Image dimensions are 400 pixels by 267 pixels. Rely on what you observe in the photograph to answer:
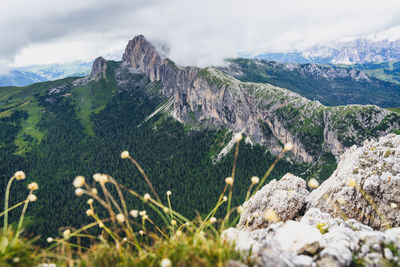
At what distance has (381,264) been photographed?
4988mm

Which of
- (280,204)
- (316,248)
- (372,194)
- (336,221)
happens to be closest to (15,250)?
(316,248)

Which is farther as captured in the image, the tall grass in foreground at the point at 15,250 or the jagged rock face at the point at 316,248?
the jagged rock face at the point at 316,248

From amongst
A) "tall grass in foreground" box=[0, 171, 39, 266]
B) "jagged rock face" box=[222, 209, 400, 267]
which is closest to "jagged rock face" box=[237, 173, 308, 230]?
"jagged rock face" box=[222, 209, 400, 267]

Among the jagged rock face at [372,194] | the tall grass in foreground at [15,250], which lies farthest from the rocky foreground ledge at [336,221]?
the tall grass in foreground at [15,250]

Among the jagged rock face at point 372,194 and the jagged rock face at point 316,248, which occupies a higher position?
the jagged rock face at point 316,248

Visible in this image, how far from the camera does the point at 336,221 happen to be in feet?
34.7

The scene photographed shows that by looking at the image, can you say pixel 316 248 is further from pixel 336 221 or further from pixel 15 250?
pixel 15 250

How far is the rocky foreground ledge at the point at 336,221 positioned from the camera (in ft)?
17.7

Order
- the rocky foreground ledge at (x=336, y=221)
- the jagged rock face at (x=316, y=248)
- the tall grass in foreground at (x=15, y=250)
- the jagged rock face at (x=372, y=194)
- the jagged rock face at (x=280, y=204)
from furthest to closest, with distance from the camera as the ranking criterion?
1. the jagged rock face at (x=280, y=204)
2. the jagged rock face at (x=372, y=194)
3. the rocky foreground ledge at (x=336, y=221)
4. the jagged rock face at (x=316, y=248)
5. the tall grass in foreground at (x=15, y=250)

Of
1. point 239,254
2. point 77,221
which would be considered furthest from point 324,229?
point 77,221

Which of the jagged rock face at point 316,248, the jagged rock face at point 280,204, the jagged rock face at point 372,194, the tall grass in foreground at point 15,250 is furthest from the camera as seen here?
the jagged rock face at point 280,204

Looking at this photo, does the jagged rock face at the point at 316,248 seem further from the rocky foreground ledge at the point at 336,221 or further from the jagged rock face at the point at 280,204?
the jagged rock face at the point at 280,204

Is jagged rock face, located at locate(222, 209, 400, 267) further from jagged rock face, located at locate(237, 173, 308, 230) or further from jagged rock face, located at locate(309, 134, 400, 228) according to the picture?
jagged rock face, located at locate(309, 134, 400, 228)

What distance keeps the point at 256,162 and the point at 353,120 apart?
79.4 metres
